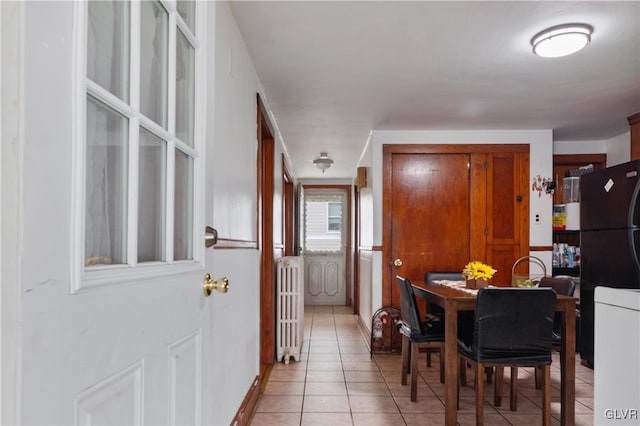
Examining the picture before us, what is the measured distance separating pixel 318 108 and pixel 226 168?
184cm

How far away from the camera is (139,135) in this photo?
2.81 feet

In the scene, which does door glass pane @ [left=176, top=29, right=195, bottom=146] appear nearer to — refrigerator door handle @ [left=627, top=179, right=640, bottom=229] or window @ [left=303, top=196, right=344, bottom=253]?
refrigerator door handle @ [left=627, top=179, right=640, bottom=229]

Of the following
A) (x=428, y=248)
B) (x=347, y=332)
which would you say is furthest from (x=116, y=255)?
(x=347, y=332)

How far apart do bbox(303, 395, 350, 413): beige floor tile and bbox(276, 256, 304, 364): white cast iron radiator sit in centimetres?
98

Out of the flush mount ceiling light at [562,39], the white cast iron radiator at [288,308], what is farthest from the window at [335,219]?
the flush mount ceiling light at [562,39]

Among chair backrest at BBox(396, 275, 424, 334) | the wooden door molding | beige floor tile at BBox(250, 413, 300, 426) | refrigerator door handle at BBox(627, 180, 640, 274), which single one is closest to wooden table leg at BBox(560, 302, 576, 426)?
chair backrest at BBox(396, 275, 424, 334)

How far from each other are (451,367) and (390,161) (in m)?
2.45

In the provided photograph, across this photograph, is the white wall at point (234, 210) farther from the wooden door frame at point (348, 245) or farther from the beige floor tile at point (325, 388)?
the wooden door frame at point (348, 245)

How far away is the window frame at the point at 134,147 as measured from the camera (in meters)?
0.61

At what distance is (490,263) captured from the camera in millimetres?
4484

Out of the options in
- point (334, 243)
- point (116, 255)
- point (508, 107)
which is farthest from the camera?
point (334, 243)

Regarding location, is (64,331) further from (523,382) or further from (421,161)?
(421,161)

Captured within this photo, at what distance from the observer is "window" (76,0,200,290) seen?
720 millimetres

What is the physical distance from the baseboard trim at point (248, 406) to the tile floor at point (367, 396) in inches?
2.3
